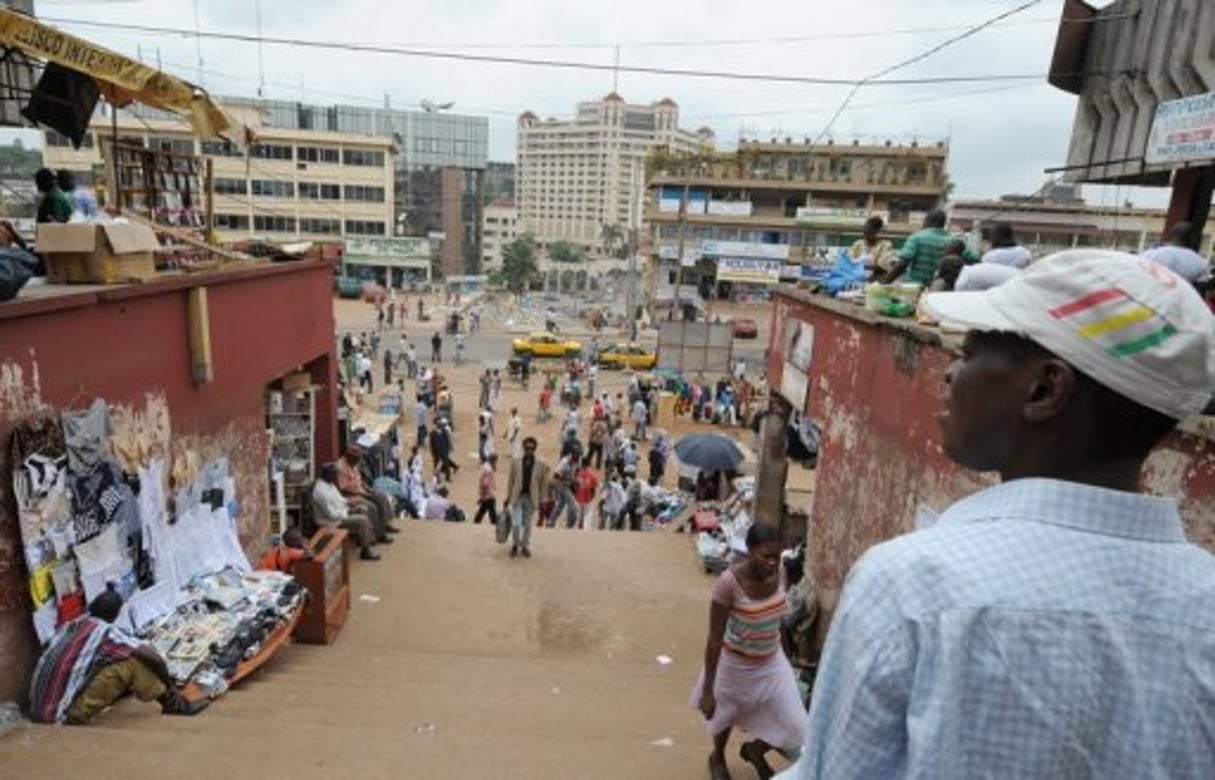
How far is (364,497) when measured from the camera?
9.77 m

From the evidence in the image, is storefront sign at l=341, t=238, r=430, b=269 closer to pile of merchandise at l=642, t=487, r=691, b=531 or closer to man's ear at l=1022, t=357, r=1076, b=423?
pile of merchandise at l=642, t=487, r=691, b=531

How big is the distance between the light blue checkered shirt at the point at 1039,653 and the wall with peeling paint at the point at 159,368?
5.34 meters

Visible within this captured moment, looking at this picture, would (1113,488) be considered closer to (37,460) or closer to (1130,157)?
(37,460)

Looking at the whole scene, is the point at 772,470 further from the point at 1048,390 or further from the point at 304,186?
the point at 304,186

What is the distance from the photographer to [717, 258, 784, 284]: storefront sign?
4716 centimetres

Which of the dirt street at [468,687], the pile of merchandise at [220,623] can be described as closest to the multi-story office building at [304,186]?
the dirt street at [468,687]

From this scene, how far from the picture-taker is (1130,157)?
904 cm

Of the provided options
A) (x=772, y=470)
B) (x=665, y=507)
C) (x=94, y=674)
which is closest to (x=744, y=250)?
(x=665, y=507)

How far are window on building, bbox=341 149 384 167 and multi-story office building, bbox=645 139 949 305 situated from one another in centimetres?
2030

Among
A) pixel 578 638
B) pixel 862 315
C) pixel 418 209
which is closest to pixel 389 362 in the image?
pixel 578 638

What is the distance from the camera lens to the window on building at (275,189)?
52438 mm

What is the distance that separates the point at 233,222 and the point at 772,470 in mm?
54465

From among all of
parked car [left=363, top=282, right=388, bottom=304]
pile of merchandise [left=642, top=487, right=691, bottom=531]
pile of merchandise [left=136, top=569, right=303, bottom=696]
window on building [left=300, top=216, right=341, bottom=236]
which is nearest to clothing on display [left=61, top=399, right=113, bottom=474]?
pile of merchandise [left=136, top=569, right=303, bottom=696]

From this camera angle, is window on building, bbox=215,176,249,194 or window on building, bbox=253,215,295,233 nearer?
window on building, bbox=215,176,249,194
